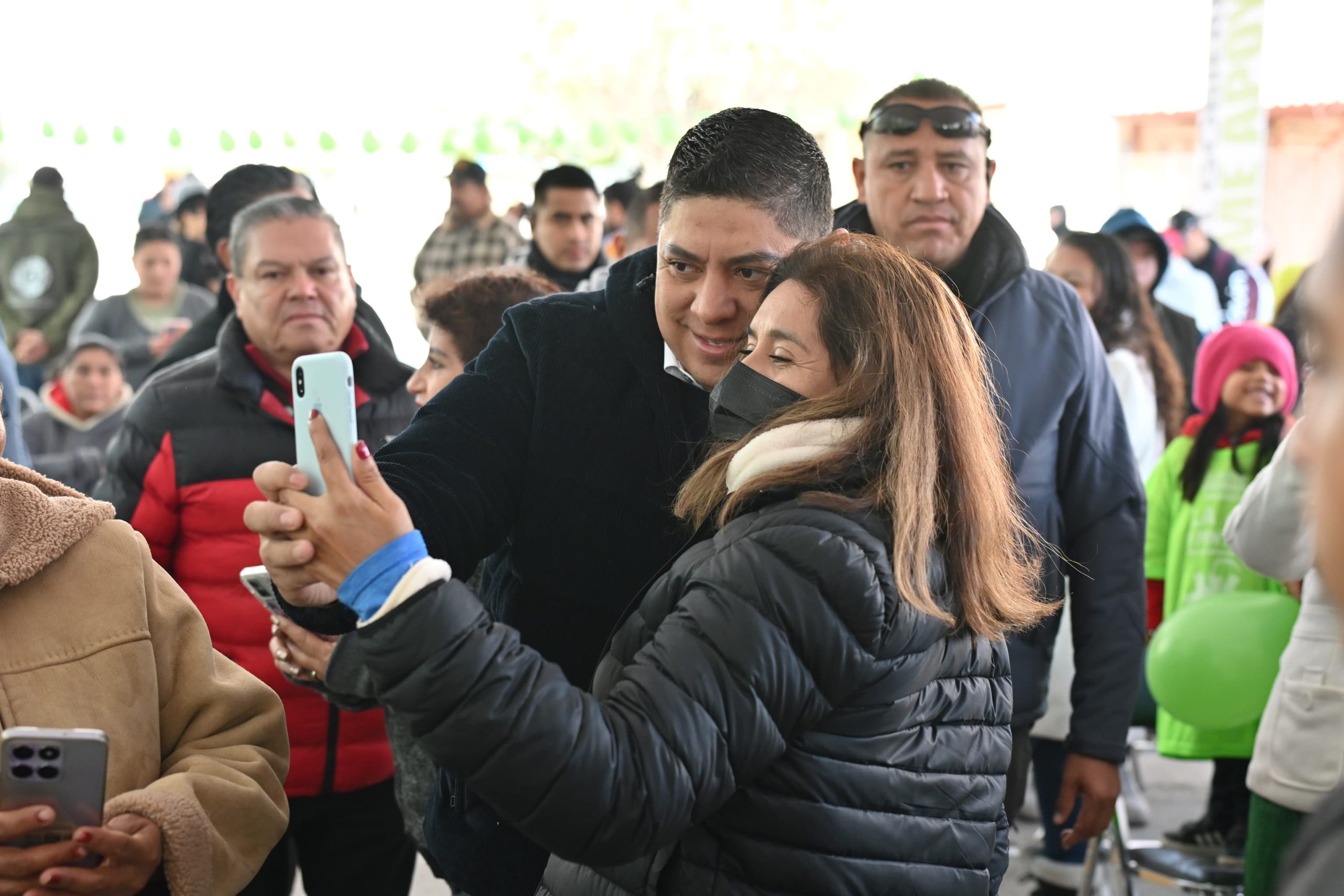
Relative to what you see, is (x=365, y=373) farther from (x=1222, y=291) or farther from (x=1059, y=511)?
(x=1222, y=291)

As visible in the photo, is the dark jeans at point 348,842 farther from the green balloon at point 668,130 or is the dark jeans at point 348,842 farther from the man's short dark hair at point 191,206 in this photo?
the green balloon at point 668,130

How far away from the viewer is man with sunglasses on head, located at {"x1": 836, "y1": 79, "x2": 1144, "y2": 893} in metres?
3.10

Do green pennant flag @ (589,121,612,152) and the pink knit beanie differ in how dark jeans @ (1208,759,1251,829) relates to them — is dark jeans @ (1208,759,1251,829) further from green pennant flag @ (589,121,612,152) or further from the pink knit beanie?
green pennant flag @ (589,121,612,152)

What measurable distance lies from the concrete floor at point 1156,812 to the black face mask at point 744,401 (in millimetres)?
2957

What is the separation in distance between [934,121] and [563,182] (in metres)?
3.43

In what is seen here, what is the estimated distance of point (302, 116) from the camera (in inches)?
535

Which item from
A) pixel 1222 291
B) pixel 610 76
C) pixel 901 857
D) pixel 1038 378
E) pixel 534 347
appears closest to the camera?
pixel 901 857

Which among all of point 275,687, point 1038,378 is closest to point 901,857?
point 1038,378

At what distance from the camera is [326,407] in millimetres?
1595

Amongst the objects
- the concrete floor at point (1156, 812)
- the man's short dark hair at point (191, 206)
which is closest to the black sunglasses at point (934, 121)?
the concrete floor at point (1156, 812)

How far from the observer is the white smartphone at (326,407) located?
156 cm

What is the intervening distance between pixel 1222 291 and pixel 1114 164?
1177 centimetres

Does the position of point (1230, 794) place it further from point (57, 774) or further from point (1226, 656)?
point (57, 774)

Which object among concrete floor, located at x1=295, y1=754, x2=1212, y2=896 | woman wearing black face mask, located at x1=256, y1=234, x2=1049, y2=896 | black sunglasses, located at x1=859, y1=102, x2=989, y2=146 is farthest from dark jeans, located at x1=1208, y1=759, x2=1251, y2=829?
woman wearing black face mask, located at x1=256, y1=234, x2=1049, y2=896
